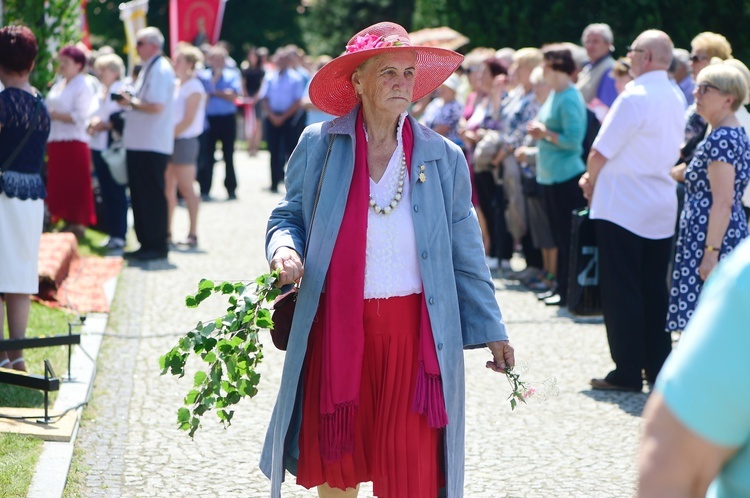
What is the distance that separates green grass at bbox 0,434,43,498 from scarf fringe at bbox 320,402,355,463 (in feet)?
5.43

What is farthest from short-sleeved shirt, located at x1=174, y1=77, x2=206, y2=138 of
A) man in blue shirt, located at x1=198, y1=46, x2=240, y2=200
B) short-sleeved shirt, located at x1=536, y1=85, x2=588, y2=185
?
short-sleeved shirt, located at x1=536, y1=85, x2=588, y2=185

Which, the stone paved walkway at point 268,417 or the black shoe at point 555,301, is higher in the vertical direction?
the stone paved walkway at point 268,417

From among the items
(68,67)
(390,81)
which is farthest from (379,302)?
(68,67)

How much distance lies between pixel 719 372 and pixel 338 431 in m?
2.42

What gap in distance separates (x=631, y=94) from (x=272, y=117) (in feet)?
40.4

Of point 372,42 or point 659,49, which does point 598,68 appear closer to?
point 659,49

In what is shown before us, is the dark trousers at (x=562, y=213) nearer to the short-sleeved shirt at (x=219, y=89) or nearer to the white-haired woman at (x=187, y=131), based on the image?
the white-haired woman at (x=187, y=131)

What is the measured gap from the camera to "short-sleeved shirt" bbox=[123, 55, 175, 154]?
11.5m

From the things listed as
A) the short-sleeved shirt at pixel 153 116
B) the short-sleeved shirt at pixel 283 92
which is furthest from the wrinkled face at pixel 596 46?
the short-sleeved shirt at pixel 283 92

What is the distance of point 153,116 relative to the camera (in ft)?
38.1

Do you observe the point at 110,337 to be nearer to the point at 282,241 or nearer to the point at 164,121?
the point at 164,121

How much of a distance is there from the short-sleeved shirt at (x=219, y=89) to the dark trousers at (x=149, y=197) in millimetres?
5287

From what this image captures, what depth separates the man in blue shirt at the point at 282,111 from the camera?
1895cm

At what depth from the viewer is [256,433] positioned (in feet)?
20.7
